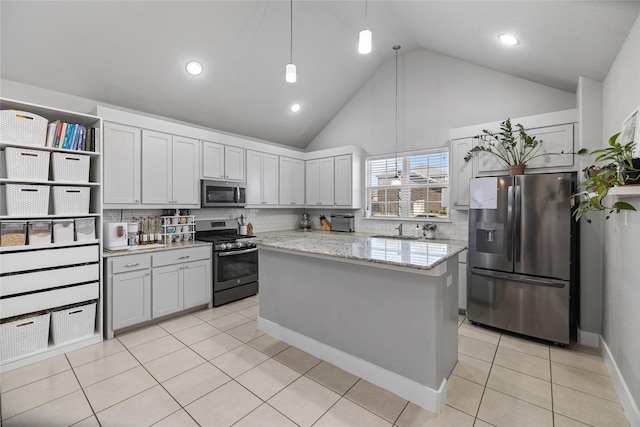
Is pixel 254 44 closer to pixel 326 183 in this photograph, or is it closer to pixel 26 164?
pixel 326 183

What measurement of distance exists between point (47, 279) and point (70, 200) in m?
0.78

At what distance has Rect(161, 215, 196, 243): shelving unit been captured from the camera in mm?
3979

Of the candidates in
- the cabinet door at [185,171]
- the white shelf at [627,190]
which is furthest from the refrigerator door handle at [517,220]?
the cabinet door at [185,171]

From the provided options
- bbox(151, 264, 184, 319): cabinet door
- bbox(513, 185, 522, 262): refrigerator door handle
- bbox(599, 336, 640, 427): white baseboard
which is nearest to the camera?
bbox(599, 336, 640, 427): white baseboard

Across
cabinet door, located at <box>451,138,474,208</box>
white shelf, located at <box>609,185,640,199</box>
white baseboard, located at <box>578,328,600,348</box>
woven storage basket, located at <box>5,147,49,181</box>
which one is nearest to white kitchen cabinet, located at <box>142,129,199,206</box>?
woven storage basket, located at <box>5,147,49,181</box>

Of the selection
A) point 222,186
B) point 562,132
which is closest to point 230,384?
point 222,186

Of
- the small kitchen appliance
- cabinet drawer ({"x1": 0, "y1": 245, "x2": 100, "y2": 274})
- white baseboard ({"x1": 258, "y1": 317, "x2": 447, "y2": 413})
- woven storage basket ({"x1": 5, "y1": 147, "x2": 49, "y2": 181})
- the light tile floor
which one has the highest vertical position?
woven storage basket ({"x1": 5, "y1": 147, "x2": 49, "y2": 181})

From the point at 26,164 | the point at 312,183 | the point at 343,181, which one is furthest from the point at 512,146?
the point at 26,164

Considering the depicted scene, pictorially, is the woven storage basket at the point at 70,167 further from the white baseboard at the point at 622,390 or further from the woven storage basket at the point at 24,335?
the white baseboard at the point at 622,390

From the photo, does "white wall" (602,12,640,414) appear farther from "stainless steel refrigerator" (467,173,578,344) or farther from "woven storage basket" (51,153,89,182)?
"woven storage basket" (51,153,89,182)

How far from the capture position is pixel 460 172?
12.7 ft

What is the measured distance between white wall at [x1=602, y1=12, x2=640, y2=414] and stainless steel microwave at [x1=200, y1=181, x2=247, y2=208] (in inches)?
171

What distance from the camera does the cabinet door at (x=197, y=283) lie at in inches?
150

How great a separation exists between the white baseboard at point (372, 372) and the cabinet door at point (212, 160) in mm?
2433
